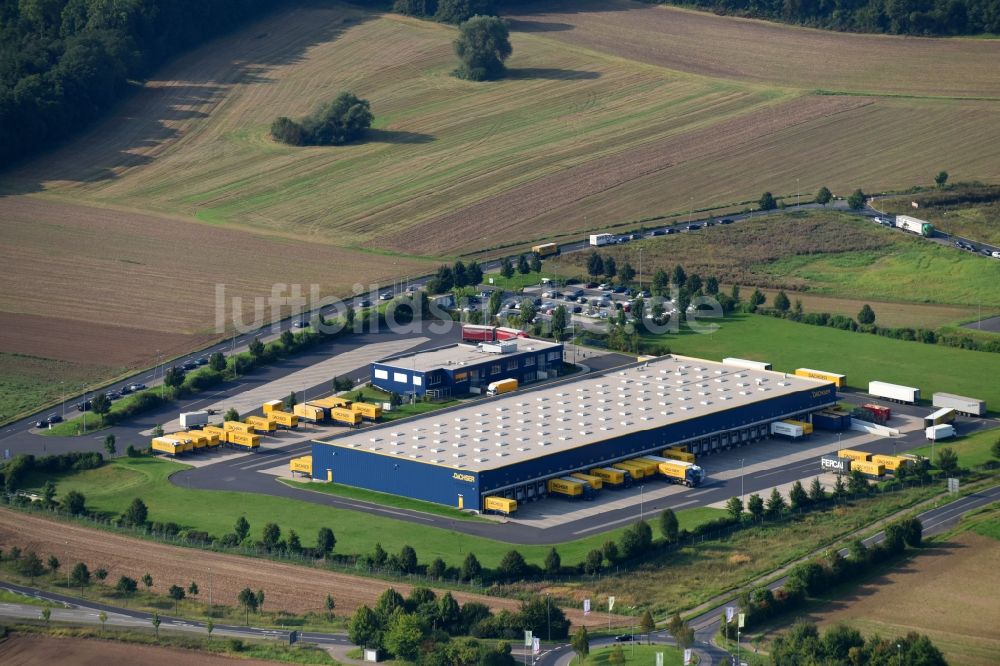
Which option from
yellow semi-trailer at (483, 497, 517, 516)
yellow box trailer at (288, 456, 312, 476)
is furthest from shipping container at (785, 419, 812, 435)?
yellow box trailer at (288, 456, 312, 476)

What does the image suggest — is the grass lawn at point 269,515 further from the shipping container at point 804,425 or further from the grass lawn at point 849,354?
the grass lawn at point 849,354

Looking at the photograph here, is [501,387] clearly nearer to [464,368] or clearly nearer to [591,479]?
[464,368]

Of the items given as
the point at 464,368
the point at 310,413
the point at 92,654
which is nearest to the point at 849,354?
the point at 464,368

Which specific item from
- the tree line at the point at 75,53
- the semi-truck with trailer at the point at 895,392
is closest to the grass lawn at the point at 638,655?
the semi-truck with trailer at the point at 895,392

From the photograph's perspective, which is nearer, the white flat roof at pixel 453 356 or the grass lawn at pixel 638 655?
the grass lawn at pixel 638 655

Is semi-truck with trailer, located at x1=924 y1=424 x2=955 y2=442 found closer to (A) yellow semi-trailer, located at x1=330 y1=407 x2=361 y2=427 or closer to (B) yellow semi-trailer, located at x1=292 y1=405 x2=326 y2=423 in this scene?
(A) yellow semi-trailer, located at x1=330 y1=407 x2=361 y2=427

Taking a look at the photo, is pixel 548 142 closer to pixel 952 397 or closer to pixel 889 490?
pixel 952 397
